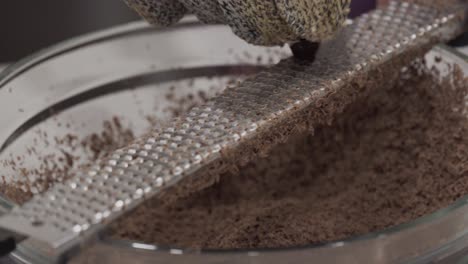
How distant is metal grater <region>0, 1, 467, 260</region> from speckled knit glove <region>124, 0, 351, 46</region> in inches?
1.3

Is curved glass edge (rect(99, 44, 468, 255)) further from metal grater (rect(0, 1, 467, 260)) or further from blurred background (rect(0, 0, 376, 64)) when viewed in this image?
blurred background (rect(0, 0, 376, 64))

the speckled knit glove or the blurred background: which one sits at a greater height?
the blurred background

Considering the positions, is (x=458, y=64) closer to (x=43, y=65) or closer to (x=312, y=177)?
(x=312, y=177)

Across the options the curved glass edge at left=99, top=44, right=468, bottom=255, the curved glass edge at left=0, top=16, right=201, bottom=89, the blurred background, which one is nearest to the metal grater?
the curved glass edge at left=99, top=44, right=468, bottom=255

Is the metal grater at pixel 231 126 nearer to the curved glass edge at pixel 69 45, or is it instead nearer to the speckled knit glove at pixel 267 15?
the speckled knit glove at pixel 267 15

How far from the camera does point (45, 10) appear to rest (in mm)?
825

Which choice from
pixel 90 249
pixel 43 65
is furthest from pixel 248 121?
pixel 43 65

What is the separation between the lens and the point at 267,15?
1.38ft

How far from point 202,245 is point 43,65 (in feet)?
0.88

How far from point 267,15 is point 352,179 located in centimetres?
16

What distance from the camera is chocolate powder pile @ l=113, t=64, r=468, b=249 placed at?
0.46m

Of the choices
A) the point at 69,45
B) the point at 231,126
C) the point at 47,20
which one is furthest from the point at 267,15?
the point at 47,20

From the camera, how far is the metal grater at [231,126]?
0.35 metres

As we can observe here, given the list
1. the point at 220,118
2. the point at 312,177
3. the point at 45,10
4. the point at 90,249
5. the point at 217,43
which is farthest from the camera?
the point at 45,10
